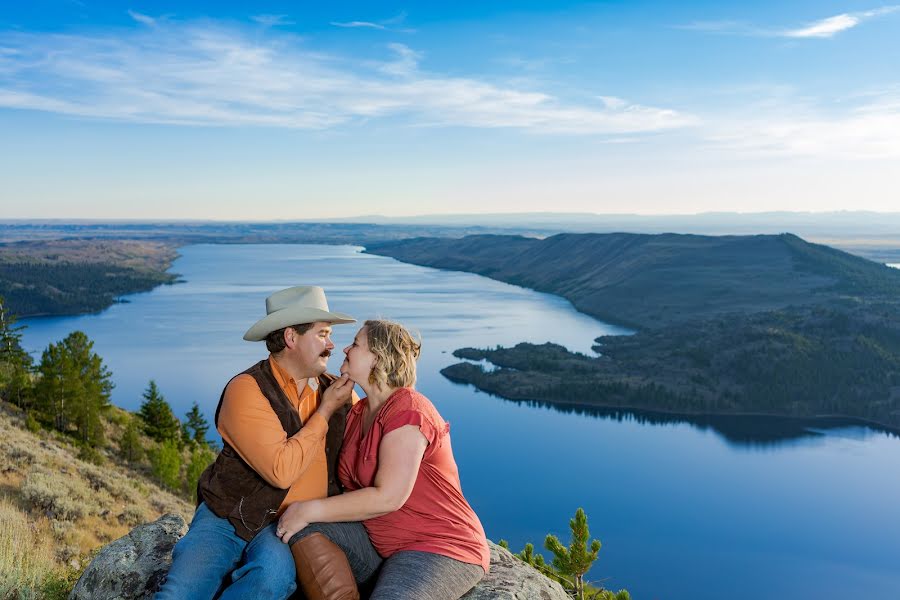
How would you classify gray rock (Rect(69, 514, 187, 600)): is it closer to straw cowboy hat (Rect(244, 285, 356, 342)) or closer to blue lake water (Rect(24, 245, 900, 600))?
straw cowboy hat (Rect(244, 285, 356, 342))

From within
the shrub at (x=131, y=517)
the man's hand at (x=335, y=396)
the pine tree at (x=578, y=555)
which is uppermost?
the man's hand at (x=335, y=396)

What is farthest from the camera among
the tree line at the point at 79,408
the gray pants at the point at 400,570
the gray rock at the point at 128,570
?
the tree line at the point at 79,408

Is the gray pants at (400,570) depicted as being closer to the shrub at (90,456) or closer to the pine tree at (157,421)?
the shrub at (90,456)

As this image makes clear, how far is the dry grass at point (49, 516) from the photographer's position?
5.61 meters

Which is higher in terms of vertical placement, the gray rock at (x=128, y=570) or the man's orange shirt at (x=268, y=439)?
the man's orange shirt at (x=268, y=439)

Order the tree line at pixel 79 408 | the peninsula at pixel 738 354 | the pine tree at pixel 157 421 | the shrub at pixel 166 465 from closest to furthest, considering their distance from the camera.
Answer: the shrub at pixel 166 465, the tree line at pixel 79 408, the pine tree at pixel 157 421, the peninsula at pixel 738 354

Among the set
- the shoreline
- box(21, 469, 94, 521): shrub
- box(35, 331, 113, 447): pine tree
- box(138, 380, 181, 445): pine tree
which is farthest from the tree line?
the shoreline

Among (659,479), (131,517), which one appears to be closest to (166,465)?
(131,517)

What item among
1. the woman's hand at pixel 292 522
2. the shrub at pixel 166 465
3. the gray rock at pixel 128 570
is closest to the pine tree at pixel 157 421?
the shrub at pixel 166 465

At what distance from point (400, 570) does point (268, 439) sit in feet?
3.59

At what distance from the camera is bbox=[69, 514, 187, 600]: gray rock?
5094 mm

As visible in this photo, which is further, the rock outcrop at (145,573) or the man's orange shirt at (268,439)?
the rock outcrop at (145,573)

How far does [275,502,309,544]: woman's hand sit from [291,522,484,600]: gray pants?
4 cm

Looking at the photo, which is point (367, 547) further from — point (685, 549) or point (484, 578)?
point (685, 549)
